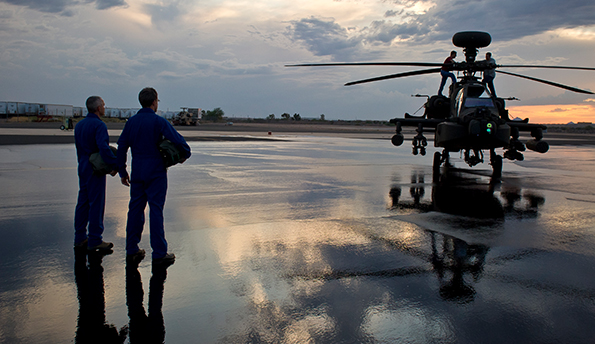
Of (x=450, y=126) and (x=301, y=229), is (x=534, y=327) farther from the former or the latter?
(x=450, y=126)

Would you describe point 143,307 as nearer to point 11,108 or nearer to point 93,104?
point 93,104

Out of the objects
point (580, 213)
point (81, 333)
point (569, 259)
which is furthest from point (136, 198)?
point (580, 213)

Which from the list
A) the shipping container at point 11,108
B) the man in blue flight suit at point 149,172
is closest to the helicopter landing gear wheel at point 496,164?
the man in blue flight suit at point 149,172

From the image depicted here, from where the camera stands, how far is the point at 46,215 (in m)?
6.88

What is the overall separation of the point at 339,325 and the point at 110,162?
3.32m

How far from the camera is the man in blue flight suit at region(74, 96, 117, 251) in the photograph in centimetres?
504

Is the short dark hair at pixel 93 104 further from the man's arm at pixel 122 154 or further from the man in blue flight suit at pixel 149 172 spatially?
the man in blue flight suit at pixel 149 172

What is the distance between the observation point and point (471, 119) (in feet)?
38.0

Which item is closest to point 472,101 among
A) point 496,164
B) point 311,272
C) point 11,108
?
point 496,164

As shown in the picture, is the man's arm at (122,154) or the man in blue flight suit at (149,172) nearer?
the man in blue flight suit at (149,172)

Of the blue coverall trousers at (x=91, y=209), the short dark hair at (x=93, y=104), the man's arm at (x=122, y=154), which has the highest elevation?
the short dark hair at (x=93, y=104)

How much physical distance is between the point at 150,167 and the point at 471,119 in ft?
31.1

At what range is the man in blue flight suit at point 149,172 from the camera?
186 inches

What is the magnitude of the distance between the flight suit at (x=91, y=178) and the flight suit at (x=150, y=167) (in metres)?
0.38
